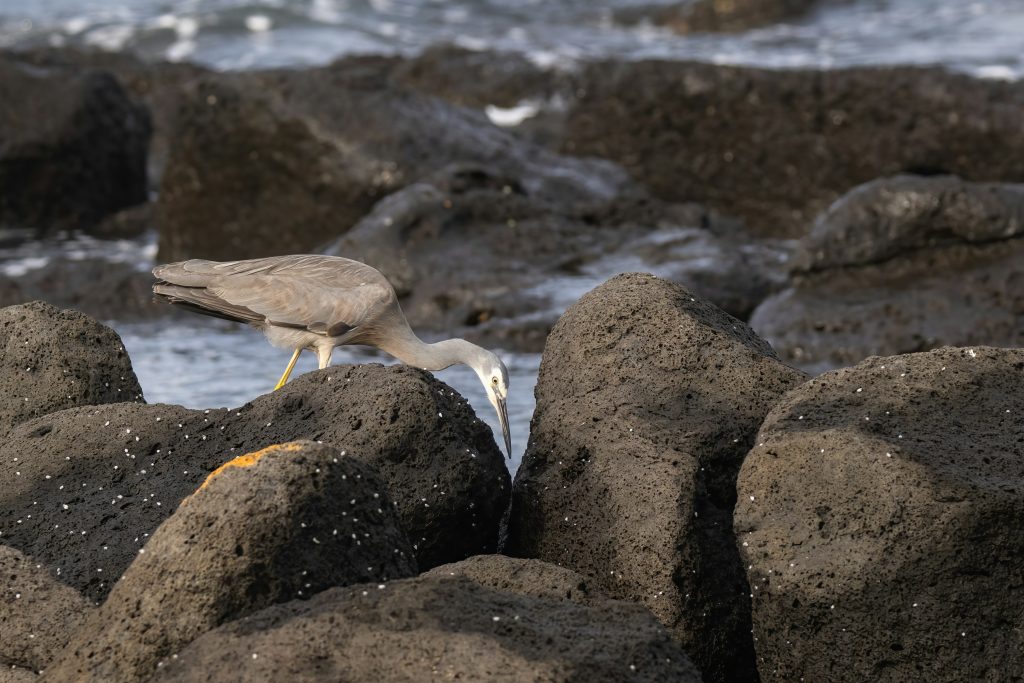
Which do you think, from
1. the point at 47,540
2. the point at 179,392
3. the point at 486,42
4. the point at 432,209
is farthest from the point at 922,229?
the point at 486,42

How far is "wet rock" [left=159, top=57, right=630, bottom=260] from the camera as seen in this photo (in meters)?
10.4

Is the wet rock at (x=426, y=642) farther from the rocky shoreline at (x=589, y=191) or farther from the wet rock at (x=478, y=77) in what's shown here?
the wet rock at (x=478, y=77)

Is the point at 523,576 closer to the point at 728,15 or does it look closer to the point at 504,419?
the point at 504,419

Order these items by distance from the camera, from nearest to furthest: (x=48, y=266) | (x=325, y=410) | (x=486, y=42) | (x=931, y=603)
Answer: (x=931, y=603) < (x=325, y=410) < (x=48, y=266) < (x=486, y=42)

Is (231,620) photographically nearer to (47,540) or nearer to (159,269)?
(47,540)

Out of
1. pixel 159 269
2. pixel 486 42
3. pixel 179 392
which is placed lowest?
pixel 486 42

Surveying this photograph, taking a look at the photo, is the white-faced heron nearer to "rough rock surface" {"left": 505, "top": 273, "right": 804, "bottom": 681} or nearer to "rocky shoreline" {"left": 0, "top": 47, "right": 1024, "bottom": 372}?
"rough rock surface" {"left": 505, "top": 273, "right": 804, "bottom": 681}

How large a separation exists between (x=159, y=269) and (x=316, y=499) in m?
2.96

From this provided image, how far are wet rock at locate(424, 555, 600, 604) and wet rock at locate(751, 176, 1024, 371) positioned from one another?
4500 mm

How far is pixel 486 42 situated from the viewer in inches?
760

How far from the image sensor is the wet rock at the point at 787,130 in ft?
38.1

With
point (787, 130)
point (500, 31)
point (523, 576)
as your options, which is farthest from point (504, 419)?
point (500, 31)

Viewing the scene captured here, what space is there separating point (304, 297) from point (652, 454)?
6.82 ft

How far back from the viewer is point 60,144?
12.8 meters
